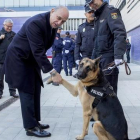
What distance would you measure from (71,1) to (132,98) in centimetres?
5459

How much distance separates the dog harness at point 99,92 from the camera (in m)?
3.27

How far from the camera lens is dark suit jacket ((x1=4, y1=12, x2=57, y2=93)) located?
3346 mm

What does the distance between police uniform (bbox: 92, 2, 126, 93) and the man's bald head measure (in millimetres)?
733

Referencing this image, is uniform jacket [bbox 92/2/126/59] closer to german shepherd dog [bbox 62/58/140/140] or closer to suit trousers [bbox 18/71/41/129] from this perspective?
german shepherd dog [bbox 62/58/140/140]

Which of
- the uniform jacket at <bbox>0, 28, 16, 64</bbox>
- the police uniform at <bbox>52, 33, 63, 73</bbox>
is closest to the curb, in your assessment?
the uniform jacket at <bbox>0, 28, 16, 64</bbox>

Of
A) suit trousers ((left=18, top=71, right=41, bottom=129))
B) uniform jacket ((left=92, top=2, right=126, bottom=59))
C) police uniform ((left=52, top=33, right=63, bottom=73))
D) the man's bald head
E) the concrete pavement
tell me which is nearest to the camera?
the man's bald head

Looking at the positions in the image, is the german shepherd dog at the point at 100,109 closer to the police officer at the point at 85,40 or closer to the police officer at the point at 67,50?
the police officer at the point at 85,40

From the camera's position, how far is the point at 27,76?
3676mm

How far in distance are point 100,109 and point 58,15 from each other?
1415 millimetres

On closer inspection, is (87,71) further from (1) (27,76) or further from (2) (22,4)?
(2) (22,4)

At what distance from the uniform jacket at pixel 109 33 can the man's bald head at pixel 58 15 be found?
2.40 ft

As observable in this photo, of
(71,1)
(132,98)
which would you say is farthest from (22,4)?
(132,98)


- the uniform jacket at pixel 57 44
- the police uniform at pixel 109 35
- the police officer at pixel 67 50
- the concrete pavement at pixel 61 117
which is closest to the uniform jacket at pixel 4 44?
the concrete pavement at pixel 61 117

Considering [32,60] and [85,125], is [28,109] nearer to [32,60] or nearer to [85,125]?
[32,60]
